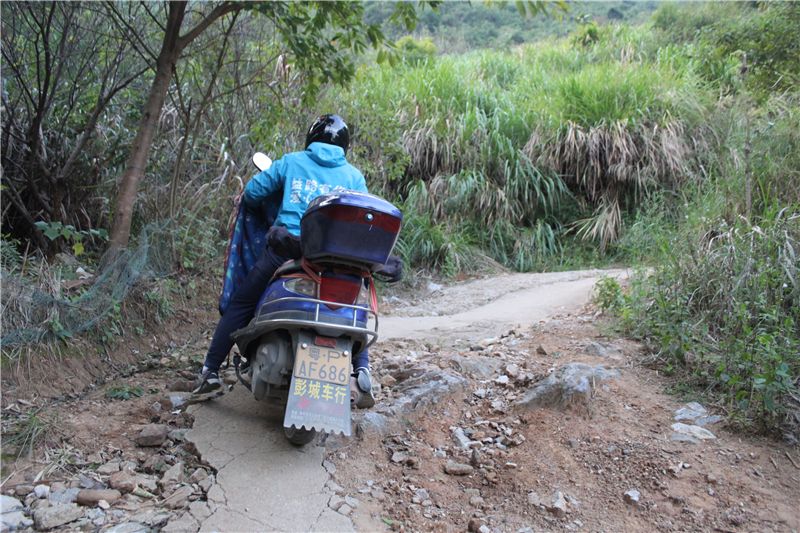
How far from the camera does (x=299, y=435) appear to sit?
9.82ft

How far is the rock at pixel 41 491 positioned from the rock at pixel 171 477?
422 mm

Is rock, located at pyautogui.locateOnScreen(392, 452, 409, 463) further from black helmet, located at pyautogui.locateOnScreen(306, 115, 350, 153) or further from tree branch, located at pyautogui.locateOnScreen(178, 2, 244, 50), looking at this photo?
tree branch, located at pyautogui.locateOnScreen(178, 2, 244, 50)

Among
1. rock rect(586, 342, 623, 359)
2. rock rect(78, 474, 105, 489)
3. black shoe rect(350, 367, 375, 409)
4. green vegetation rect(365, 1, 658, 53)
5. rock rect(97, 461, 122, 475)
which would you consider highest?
green vegetation rect(365, 1, 658, 53)

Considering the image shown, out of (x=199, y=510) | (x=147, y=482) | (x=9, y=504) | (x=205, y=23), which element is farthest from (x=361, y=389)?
(x=205, y=23)

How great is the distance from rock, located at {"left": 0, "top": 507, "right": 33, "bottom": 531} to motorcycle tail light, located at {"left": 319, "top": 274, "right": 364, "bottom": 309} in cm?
139

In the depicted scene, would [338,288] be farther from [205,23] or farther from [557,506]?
[205,23]

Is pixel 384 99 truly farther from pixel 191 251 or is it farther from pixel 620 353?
pixel 620 353

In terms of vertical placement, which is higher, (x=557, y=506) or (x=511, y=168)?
(x=511, y=168)

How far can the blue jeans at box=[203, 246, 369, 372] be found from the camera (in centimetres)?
323

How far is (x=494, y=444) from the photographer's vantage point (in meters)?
3.32

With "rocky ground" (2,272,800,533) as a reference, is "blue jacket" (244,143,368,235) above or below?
above

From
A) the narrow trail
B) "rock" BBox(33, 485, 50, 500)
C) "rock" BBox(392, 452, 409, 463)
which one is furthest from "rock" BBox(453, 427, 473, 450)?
"rock" BBox(33, 485, 50, 500)

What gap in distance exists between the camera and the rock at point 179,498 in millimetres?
2625

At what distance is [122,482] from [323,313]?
1.08 m
